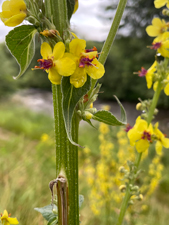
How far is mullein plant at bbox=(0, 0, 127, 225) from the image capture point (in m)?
0.27

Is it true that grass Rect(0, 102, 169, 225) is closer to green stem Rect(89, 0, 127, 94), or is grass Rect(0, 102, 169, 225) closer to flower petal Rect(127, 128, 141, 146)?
flower petal Rect(127, 128, 141, 146)

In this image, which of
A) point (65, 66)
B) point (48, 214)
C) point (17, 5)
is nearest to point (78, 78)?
point (65, 66)

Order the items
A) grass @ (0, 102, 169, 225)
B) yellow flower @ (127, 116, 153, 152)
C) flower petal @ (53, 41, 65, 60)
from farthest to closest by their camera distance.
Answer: grass @ (0, 102, 169, 225)
yellow flower @ (127, 116, 153, 152)
flower petal @ (53, 41, 65, 60)

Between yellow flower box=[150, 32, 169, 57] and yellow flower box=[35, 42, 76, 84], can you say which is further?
yellow flower box=[150, 32, 169, 57]

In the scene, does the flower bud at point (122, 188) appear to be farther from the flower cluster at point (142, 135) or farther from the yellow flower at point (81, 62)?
the yellow flower at point (81, 62)

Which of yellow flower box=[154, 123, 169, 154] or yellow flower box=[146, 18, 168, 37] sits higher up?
yellow flower box=[146, 18, 168, 37]

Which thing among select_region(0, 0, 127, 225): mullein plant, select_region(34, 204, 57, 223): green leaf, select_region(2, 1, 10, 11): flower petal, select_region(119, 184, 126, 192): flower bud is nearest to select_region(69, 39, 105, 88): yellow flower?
select_region(0, 0, 127, 225): mullein plant

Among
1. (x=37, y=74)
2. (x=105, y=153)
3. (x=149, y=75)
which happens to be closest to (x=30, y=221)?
(x=105, y=153)

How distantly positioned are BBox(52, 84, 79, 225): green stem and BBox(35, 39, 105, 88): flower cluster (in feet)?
0.11

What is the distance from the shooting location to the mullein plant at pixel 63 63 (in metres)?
0.27

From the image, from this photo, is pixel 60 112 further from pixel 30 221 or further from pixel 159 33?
pixel 30 221

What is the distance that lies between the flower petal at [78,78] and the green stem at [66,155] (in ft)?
0.11

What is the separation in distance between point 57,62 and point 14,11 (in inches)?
3.7

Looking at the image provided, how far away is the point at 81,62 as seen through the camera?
28 cm
